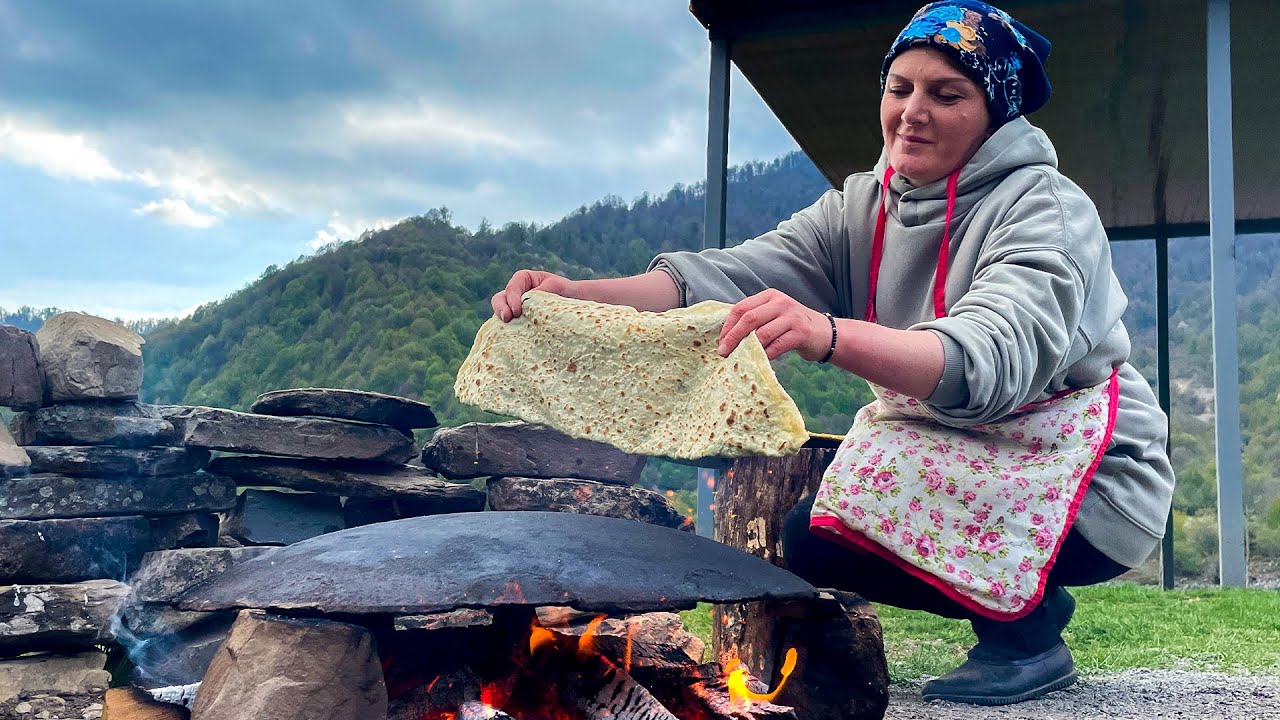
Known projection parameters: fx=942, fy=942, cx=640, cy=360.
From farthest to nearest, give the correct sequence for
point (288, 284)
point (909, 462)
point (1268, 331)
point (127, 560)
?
point (1268, 331)
point (288, 284)
point (127, 560)
point (909, 462)

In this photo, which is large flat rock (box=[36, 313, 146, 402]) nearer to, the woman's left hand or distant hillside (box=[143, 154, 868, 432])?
the woman's left hand

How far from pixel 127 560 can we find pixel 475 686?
2.40 m

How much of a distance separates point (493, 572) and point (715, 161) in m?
3.83

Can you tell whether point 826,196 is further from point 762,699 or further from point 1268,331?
point 1268,331

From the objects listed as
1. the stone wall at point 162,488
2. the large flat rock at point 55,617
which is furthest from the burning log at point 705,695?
the large flat rock at point 55,617

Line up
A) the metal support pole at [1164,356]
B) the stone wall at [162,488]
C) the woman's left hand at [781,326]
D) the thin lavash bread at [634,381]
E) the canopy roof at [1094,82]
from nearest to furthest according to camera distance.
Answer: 1. the woman's left hand at [781,326]
2. the thin lavash bread at [634,381]
3. the stone wall at [162,488]
4. the canopy roof at [1094,82]
5. the metal support pole at [1164,356]

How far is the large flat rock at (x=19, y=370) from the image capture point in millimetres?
3512

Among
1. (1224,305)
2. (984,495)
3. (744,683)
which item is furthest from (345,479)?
(1224,305)

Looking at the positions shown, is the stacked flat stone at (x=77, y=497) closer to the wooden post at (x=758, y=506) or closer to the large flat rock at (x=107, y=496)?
the large flat rock at (x=107, y=496)

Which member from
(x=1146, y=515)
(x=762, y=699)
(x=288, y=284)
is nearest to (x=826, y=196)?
(x=1146, y=515)

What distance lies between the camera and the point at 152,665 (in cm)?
325

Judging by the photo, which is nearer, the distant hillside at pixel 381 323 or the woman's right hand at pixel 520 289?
the woman's right hand at pixel 520 289

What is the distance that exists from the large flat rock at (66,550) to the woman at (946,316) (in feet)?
7.41

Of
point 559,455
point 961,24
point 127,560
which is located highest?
point 961,24
